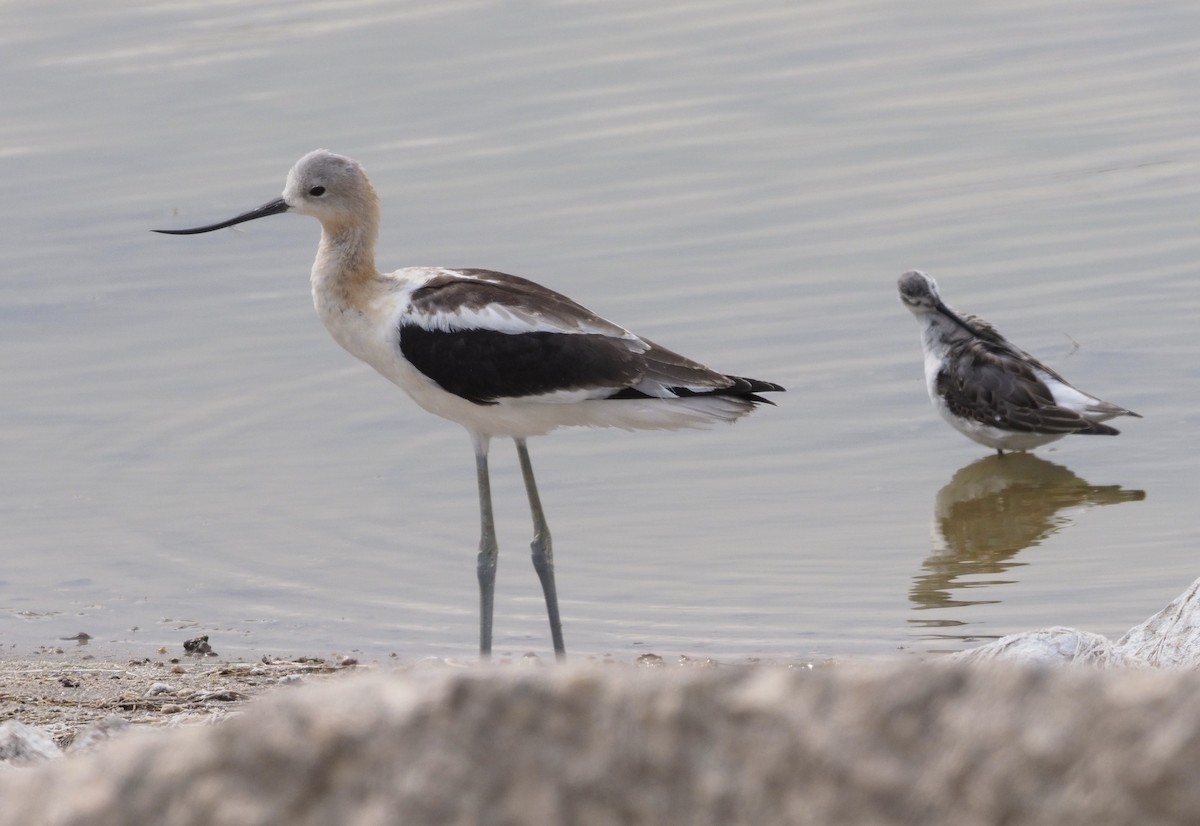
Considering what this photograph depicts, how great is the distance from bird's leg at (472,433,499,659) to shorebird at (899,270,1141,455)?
3.37 m

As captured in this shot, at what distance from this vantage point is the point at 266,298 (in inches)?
453

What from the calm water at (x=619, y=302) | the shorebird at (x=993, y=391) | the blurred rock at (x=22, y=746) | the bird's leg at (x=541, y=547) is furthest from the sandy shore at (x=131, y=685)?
the shorebird at (x=993, y=391)

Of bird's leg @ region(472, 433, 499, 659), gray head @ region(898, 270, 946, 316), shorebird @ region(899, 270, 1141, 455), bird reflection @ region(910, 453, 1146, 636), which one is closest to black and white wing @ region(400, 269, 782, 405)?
bird's leg @ region(472, 433, 499, 659)

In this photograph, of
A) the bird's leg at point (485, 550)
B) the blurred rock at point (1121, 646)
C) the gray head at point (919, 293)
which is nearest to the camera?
the blurred rock at point (1121, 646)

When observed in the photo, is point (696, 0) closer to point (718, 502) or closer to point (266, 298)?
point (266, 298)

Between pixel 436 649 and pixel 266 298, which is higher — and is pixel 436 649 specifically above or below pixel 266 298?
below

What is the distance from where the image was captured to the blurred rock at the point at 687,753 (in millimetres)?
1601

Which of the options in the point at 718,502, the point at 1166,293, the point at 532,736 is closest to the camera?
the point at 532,736

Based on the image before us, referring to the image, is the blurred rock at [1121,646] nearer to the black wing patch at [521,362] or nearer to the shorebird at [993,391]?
the black wing patch at [521,362]

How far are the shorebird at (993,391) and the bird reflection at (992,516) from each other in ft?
0.71

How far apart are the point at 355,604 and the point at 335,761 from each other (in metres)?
5.96

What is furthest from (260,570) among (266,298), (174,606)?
(266,298)

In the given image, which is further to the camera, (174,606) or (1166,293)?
(1166,293)

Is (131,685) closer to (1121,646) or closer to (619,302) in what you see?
(1121,646)
